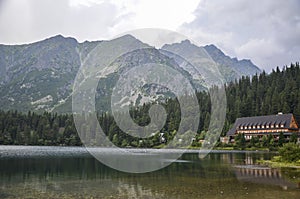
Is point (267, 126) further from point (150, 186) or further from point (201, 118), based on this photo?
point (150, 186)

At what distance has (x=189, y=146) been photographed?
111938mm

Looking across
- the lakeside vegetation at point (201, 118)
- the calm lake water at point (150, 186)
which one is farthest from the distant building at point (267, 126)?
the calm lake water at point (150, 186)

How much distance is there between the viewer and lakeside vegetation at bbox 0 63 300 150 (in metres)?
121

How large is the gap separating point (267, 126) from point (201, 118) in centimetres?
3726

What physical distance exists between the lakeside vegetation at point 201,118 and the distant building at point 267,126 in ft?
19.0

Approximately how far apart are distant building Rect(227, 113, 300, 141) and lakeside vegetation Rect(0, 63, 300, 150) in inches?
228

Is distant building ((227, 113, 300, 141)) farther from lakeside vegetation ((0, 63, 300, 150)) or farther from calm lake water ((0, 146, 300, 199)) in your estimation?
calm lake water ((0, 146, 300, 199))

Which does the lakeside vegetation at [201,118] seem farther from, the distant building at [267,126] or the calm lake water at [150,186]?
the calm lake water at [150,186]

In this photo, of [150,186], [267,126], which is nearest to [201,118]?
[267,126]

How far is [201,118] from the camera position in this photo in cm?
14288

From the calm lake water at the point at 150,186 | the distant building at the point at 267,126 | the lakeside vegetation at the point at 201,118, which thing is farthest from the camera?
the lakeside vegetation at the point at 201,118

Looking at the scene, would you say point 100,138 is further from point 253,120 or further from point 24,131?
point 253,120

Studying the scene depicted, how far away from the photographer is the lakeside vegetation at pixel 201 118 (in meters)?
121

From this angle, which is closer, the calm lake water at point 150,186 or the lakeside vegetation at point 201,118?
the calm lake water at point 150,186
